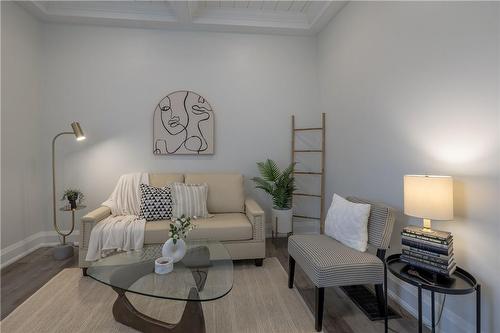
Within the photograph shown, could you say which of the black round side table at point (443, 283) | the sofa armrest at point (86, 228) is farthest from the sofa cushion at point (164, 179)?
the black round side table at point (443, 283)

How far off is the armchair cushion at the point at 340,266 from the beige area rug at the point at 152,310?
1.29 feet

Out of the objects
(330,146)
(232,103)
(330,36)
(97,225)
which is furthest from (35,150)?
(330,36)

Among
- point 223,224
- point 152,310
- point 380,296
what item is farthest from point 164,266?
point 380,296

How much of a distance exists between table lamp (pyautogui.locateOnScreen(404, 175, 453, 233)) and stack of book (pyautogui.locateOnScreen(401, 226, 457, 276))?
93 millimetres

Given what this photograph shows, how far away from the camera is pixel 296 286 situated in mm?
2496

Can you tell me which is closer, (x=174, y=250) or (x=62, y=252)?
(x=174, y=250)

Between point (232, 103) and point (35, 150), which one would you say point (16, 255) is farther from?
point (232, 103)

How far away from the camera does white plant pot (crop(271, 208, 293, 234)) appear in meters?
3.51

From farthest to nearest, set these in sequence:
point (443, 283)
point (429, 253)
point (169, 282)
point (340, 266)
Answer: point (340, 266), point (169, 282), point (429, 253), point (443, 283)

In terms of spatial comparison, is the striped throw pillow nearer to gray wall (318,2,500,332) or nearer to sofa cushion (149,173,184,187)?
sofa cushion (149,173,184,187)

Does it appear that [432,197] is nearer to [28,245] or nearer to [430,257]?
[430,257]

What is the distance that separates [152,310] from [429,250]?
1.97 meters

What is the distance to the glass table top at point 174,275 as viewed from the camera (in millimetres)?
1645

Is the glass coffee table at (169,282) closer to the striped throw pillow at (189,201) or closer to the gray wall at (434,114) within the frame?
the striped throw pillow at (189,201)
